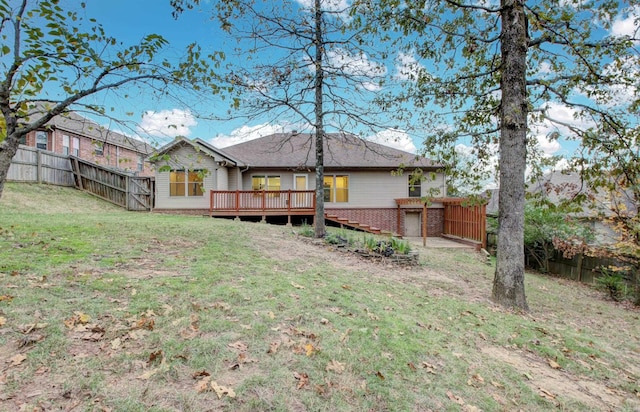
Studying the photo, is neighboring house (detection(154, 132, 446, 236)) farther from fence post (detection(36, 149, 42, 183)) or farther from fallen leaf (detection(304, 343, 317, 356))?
fallen leaf (detection(304, 343, 317, 356))

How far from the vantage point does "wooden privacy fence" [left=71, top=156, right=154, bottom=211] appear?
59.4 feet

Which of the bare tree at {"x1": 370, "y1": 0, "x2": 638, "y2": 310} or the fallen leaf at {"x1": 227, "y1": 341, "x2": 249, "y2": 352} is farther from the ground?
the bare tree at {"x1": 370, "y1": 0, "x2": 638, "y2": 310}

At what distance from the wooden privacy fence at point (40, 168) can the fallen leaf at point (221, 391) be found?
60.3 feet

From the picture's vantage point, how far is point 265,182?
18594 mm

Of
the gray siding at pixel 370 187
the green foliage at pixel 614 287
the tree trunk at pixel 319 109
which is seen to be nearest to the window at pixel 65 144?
the gray siding at pixel 370 187

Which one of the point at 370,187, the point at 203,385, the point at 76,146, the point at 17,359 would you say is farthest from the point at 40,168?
the point at 203,385

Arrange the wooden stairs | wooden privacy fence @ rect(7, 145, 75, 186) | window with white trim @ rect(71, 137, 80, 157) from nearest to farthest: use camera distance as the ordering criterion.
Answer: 1. wooden privacy fence @ rect(7, 145, 75, 186)
2. the wooden stairs
3. window with white trim @ rect(71, 137, 80, 157)

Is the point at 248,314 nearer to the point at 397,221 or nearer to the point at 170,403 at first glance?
the point at 170,403

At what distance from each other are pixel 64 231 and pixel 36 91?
5.13 m

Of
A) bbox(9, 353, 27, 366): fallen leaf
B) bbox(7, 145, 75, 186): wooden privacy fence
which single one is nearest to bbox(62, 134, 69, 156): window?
bbox(7, 145, 75, 186): wooden privacy fence

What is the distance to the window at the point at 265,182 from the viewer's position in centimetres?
1859

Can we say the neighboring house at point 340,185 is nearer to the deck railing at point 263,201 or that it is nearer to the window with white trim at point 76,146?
the deck railing at point 263,201

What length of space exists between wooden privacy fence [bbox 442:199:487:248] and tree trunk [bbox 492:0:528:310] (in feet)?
24.2

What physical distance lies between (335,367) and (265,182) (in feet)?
52.6
